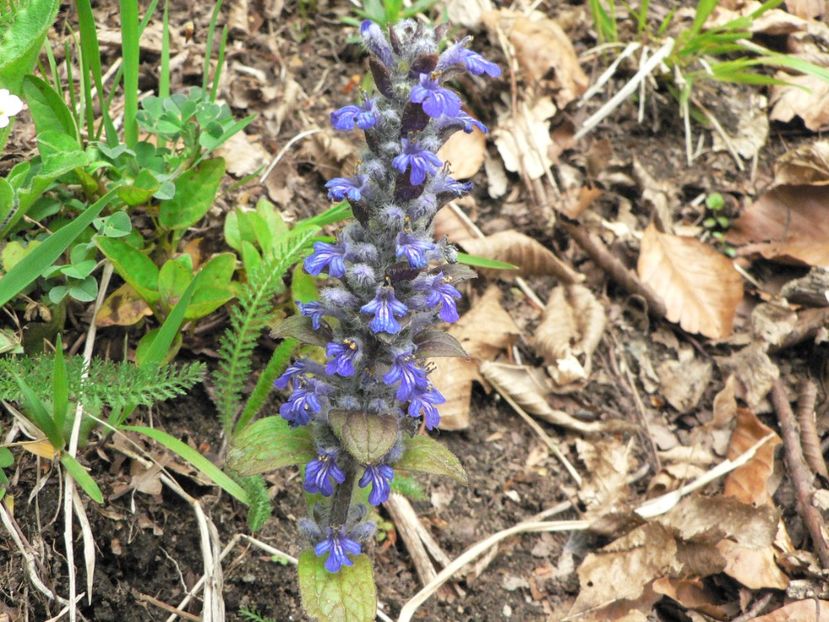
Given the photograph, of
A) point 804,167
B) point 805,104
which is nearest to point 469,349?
point 804,167

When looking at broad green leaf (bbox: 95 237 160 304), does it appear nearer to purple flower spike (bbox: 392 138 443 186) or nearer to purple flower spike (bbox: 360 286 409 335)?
purple flower spike (bbox: 360 286 409 335)

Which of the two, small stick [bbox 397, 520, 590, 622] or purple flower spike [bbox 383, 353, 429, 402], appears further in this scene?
small stick [bbox 397, 520, 590, 622]

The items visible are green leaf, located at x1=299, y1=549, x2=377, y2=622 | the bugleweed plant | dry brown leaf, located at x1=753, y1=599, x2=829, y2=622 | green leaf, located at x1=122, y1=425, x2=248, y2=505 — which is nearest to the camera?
the bugleweed plant

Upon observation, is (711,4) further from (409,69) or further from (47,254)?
(47,254)

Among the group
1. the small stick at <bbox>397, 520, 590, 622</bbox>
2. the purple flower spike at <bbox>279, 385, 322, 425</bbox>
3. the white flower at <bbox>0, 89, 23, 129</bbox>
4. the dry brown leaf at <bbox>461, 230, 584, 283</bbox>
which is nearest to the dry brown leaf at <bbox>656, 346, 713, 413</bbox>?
the dry brown leaf at <bbox>461, 230, 584, 283</bbox>

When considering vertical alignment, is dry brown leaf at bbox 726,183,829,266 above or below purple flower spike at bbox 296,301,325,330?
below

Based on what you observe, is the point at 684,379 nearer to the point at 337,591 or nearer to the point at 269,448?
the point at 337,591
